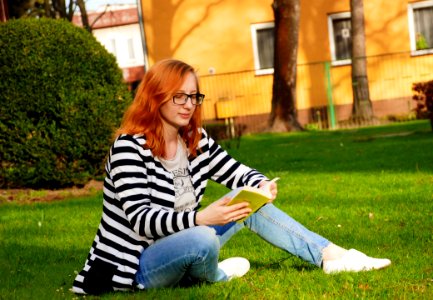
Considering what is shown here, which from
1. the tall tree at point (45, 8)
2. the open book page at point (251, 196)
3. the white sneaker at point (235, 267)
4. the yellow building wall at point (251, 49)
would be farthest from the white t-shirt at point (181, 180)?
the yellow building wall at point (251, 49)

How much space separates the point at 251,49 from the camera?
99.0 ft

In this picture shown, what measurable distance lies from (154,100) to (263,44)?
25.2 m

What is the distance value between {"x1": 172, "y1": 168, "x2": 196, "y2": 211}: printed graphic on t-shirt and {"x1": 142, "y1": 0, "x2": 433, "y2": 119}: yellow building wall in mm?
22638

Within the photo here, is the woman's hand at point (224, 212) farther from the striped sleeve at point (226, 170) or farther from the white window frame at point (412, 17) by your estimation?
the white window frame at point (412, 17)

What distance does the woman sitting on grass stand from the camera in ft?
16.9

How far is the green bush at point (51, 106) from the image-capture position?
1180 centimetres

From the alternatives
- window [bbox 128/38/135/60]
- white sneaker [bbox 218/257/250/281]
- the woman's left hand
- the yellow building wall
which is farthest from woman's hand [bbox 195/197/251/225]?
window [bbox 128/38/135/60]

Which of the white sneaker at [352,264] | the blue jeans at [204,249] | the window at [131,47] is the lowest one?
the white sneaker at [352,264]

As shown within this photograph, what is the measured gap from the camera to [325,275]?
227 inches

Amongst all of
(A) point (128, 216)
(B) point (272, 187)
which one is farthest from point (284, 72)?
(A) point (128, 216)

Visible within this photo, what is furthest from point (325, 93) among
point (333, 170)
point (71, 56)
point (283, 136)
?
point (71, 56)

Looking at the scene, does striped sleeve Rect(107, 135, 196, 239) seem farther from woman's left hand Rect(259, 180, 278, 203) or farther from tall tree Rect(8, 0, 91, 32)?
tall tree Rect(8, 0, 91, 32)

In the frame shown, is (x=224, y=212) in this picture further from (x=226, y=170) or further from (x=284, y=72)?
(x=284, y=72)

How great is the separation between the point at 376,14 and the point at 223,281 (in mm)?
24833
